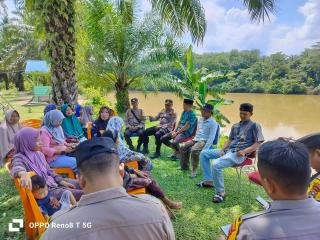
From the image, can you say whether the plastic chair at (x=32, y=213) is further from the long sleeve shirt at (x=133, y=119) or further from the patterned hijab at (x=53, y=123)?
the long sleeve shirt at (x=133, y=119)

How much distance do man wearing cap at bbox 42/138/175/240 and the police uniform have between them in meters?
0.35

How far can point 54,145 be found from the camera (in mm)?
4371

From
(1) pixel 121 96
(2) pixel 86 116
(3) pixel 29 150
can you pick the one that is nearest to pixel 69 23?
(2) pixel 86 116

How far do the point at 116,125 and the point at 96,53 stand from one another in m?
7.52

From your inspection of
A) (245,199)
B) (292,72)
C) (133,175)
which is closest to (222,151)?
(245,199)

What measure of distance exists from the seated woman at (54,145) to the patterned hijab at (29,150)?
630 millimetres

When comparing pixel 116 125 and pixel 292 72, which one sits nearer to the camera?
pixel 116 125

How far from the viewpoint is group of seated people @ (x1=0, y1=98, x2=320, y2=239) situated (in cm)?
128

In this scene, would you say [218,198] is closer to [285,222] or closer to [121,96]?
[285,222]

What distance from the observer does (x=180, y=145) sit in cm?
572

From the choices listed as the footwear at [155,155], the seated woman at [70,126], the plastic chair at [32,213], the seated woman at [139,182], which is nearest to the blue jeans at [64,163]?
the seated woman at [139,182]

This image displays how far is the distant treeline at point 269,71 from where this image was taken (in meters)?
33.1

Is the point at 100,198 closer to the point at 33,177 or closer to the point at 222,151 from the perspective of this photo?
the point at 33,177
